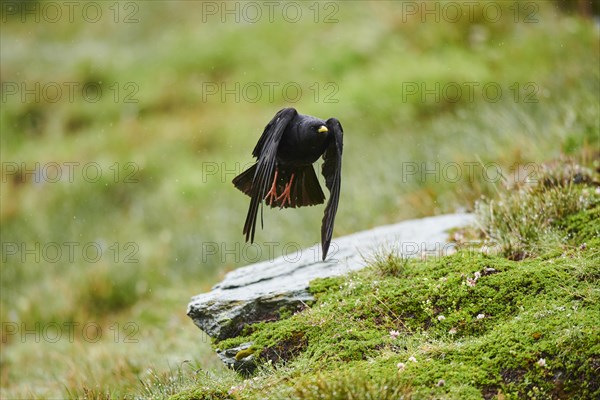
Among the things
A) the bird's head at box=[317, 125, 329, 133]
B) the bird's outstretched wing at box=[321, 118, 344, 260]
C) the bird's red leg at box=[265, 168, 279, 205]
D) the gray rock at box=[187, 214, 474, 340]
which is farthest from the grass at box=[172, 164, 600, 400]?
the bird's head at box=[317, 125, 329, 133]

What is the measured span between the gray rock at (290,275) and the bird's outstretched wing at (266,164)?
0.57 metres

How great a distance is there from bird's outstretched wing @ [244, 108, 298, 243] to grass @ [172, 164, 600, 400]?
0.63 meters

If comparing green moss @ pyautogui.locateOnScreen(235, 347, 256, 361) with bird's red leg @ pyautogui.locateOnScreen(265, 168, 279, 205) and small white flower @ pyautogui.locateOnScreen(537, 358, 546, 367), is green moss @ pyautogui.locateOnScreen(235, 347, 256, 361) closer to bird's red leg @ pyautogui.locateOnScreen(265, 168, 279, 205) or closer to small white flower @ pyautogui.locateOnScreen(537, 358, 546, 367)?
bird's red leg @ pyautogui.locateOnScreen(265, 168, 279, 205)

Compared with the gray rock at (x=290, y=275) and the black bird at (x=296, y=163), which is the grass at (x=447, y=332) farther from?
the black bird at (x=296, y=163)

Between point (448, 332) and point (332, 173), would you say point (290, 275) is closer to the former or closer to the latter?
point (332, 173)

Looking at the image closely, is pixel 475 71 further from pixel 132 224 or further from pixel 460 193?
pixel 132 224

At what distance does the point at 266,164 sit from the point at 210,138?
7263mm

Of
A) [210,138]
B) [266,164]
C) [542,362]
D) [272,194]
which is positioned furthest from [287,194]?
[210,138]

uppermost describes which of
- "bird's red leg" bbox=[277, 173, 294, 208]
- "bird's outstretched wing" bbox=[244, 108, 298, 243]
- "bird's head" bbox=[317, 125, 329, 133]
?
"bird's head" bbox=[317, 125, 329, 133]

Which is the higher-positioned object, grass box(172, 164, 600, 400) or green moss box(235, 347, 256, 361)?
grass box(172, 164, 600, 400)

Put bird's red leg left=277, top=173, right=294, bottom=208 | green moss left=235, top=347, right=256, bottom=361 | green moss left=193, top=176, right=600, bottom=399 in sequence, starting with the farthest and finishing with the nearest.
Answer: bird's red leg left=277, top=173, right=294, bottom=208 < green moss left=235, top=347, right=256, bottom=361 < green moss left=193, top=176, right=600, bottom=399

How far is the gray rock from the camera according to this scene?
12.0 feet

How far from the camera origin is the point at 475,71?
8844 millimetres

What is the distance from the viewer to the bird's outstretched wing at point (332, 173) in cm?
317
